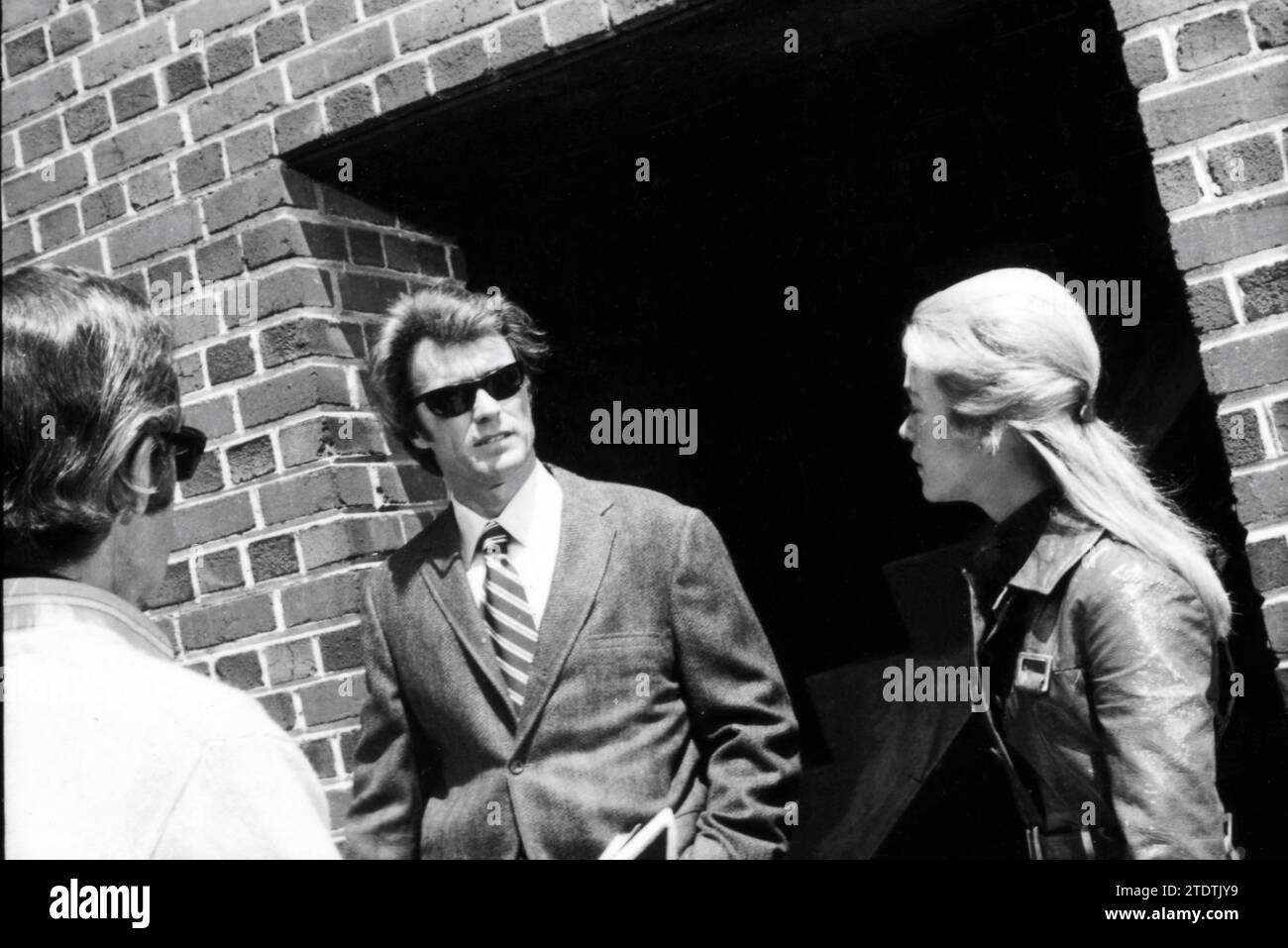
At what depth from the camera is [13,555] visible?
162 centimetres

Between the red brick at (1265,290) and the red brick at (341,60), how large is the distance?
1886 mm

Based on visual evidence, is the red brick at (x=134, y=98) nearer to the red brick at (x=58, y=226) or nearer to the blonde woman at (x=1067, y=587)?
the red brick at (x=58, y=226)

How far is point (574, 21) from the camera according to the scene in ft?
9.18

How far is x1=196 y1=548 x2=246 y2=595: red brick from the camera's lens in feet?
10.4

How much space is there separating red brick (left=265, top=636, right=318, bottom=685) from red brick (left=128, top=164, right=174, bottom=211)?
1.16 m

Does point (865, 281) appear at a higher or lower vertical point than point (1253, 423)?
higher

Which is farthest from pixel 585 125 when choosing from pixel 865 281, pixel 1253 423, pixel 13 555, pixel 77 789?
pixel 77 789

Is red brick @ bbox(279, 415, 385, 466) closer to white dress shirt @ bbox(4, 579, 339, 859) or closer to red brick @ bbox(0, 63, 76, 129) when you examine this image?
red brick @ bbox(0, 63, 76, 129)

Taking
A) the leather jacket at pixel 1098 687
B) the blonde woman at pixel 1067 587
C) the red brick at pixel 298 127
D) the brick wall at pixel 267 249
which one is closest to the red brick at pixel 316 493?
the brick wall at pixel 267 249
